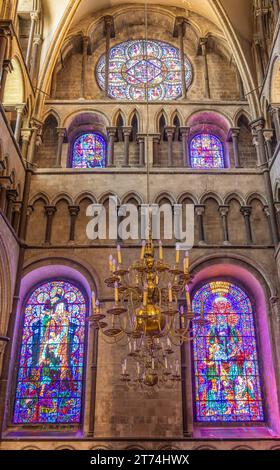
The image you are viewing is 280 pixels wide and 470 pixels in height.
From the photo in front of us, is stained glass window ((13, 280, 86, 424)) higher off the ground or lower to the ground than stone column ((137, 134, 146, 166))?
lower

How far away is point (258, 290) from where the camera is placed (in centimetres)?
1319

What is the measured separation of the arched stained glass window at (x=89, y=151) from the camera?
15430mm

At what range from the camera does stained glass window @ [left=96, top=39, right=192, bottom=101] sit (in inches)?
656

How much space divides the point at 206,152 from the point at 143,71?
11.9ft

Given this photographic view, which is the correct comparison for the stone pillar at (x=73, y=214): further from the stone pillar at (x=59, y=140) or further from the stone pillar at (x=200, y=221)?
the stone pillar at (x=200, y=221)

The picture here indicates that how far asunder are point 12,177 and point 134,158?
3912mm

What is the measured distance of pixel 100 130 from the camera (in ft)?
52.4

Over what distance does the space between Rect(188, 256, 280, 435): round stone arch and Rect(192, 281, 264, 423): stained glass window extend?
153 mm

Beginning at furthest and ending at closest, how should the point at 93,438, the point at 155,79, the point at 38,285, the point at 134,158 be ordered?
the point at 155,79, the point at 134,158, the point at 38,285, the point at 93,438

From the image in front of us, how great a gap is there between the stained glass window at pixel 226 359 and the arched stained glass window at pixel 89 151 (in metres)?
4.80

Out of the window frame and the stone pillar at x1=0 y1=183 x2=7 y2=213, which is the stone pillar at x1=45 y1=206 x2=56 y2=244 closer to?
the stone pillar at x1=0 y1=183 x2=7 y2=213

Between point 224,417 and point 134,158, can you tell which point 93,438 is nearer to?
point 224,417

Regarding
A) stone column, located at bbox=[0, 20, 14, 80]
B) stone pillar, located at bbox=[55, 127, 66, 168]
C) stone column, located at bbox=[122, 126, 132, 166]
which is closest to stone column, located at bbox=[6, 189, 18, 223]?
stone pillar, located at bbox=[55, 127, 66, 168]

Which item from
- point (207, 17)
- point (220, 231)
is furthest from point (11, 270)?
point (207, 17)
